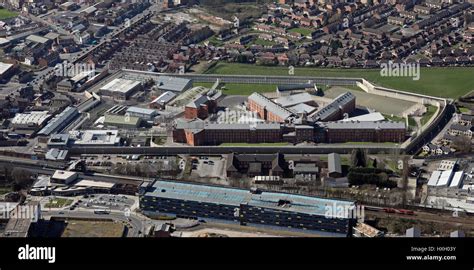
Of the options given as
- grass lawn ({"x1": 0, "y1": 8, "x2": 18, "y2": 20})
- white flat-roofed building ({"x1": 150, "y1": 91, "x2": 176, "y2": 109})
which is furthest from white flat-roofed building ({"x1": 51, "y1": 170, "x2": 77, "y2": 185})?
grass lawn ({"x1": 0, "y1": 8, "x2": 18, "y2": 20})

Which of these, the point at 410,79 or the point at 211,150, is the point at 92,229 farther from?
the point at 410,79

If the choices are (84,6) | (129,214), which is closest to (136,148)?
(129,214)

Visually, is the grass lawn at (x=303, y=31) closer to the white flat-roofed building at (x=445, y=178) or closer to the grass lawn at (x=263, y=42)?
the grass lawn at (x=263, y=42)

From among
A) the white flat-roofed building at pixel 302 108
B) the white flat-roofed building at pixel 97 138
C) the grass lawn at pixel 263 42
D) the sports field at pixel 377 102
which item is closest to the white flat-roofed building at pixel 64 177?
the white flat-roofed building at pixel 97 138

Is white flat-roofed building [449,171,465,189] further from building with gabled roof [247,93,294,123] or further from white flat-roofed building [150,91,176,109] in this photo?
white flat-roofed building [150,91,176,109]
